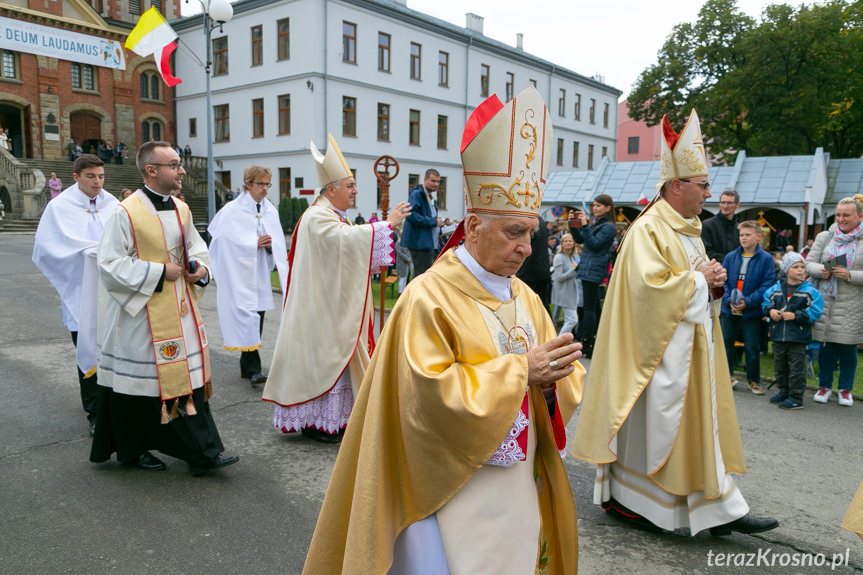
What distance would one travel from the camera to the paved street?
10.8 ft

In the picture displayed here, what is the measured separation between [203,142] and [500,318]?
35.6 m

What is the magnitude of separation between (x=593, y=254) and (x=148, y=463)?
218 inches

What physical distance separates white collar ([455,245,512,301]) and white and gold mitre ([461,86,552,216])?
0.18 metres

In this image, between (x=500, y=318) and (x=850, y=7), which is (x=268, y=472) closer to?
(x=500, y=318)

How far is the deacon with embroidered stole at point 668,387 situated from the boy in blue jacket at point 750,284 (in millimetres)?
3482

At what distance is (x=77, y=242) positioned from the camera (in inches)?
204

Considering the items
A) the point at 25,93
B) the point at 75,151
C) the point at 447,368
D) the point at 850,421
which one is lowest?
the point at 850,421

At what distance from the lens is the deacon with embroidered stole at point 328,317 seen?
485 centimetres

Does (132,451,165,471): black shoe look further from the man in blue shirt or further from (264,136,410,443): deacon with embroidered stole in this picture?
the man in blue shirt

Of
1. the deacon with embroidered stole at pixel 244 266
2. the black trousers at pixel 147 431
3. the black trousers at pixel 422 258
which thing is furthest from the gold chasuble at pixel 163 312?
the black trousers at pixel 422 258

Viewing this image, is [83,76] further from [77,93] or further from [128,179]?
[128,179]

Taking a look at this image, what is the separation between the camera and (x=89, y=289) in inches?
191

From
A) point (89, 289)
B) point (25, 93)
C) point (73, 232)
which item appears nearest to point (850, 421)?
point (89, 289)

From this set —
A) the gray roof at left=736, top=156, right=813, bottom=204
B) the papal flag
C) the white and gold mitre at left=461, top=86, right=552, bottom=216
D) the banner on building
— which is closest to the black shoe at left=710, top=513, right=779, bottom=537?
the white and gold mitre at left=461, top=86, right=552, bottom=216
